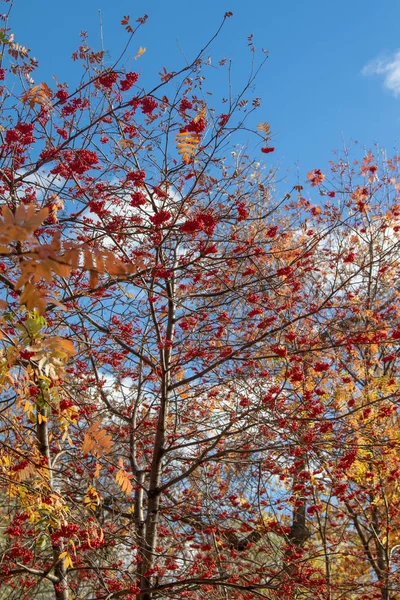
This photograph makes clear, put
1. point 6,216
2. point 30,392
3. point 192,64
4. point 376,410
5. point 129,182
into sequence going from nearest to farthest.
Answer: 1. point 6,216
2. point 30,392
3. point 192,64
4. point 129,182
5. point 376,410

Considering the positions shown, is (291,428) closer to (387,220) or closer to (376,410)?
(376,410)

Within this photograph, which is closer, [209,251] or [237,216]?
[209,251]

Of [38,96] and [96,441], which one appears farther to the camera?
[38,96]

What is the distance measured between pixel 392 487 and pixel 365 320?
279 centimetres

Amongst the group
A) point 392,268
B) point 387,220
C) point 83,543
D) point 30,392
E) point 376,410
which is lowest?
point 83,543

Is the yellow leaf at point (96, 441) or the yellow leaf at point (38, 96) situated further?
the yellow leaf at point (38, 96)

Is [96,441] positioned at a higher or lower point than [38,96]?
lower

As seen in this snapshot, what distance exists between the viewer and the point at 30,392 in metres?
4.05

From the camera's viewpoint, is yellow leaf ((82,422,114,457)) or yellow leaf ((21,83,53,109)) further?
yellow leaf ((21,83,53,109))

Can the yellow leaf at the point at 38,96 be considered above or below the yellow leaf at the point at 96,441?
above

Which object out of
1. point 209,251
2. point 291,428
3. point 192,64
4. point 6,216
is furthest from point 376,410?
point 6,216

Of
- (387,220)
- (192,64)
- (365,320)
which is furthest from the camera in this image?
(387,220)

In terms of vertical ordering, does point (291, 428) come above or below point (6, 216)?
above

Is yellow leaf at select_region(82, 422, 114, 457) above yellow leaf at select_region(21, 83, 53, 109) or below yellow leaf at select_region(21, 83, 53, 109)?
below
